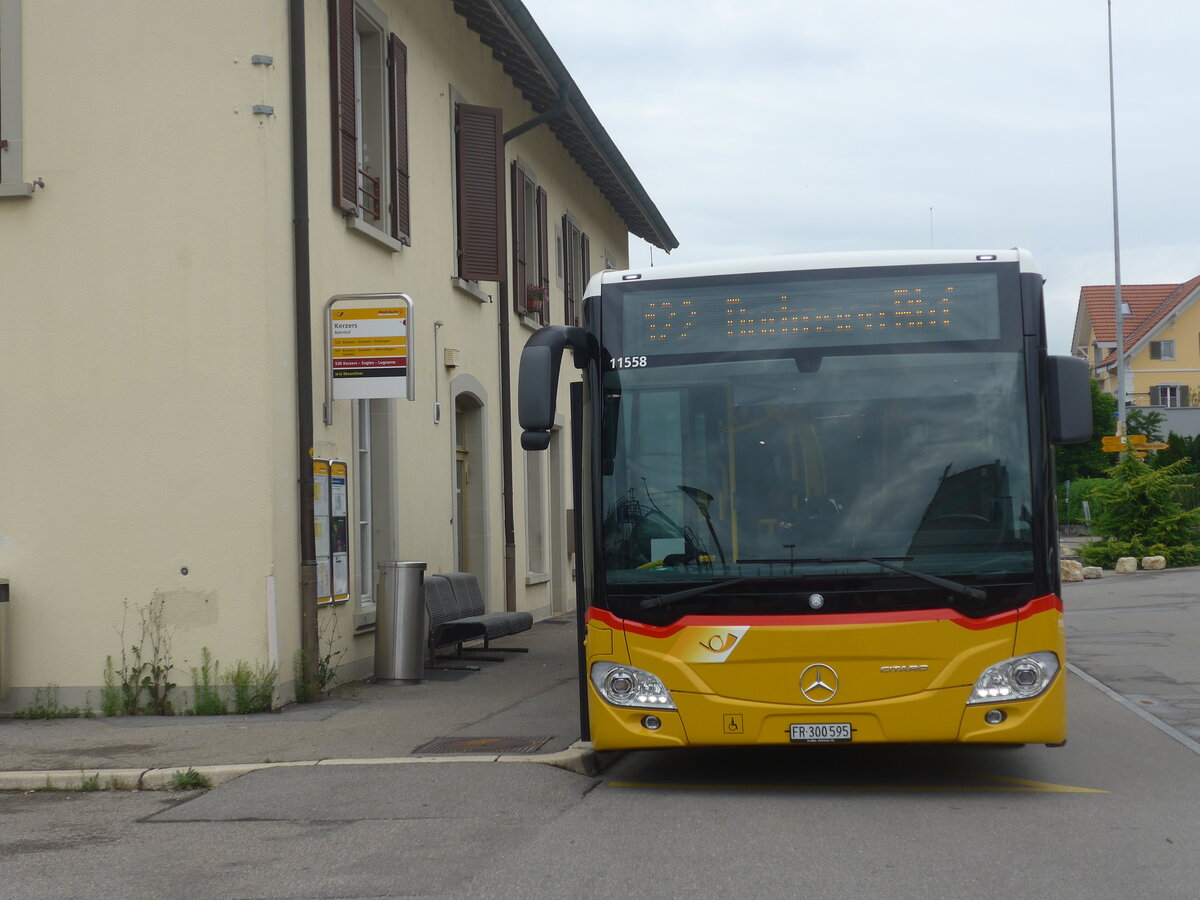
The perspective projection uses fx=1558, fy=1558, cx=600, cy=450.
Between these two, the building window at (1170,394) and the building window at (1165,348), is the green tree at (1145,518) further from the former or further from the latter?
the building window at (1165,348)

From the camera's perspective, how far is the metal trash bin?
43.9 feet

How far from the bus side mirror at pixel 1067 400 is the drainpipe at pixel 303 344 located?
617 cm

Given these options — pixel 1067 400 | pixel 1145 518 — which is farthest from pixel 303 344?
pixel 1145 518

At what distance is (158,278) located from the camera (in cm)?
1168

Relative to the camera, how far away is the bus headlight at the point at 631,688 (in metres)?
7.86

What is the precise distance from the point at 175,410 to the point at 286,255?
1.47 metres

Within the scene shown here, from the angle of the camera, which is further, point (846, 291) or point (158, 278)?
point (158, 278)

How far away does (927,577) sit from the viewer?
25.1ft

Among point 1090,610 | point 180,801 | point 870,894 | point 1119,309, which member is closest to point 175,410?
point 180,801

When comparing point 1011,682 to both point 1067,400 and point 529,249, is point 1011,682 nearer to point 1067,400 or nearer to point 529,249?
point 1067,400

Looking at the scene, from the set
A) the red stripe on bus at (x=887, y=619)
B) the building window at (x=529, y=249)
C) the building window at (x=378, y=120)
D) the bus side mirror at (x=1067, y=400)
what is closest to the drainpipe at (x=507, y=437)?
the building window at (x=529, y=249)

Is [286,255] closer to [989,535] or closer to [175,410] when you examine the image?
[175,410]

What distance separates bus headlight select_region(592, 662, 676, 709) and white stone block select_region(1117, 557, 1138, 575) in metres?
24.8

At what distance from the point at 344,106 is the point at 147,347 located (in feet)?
9.85
